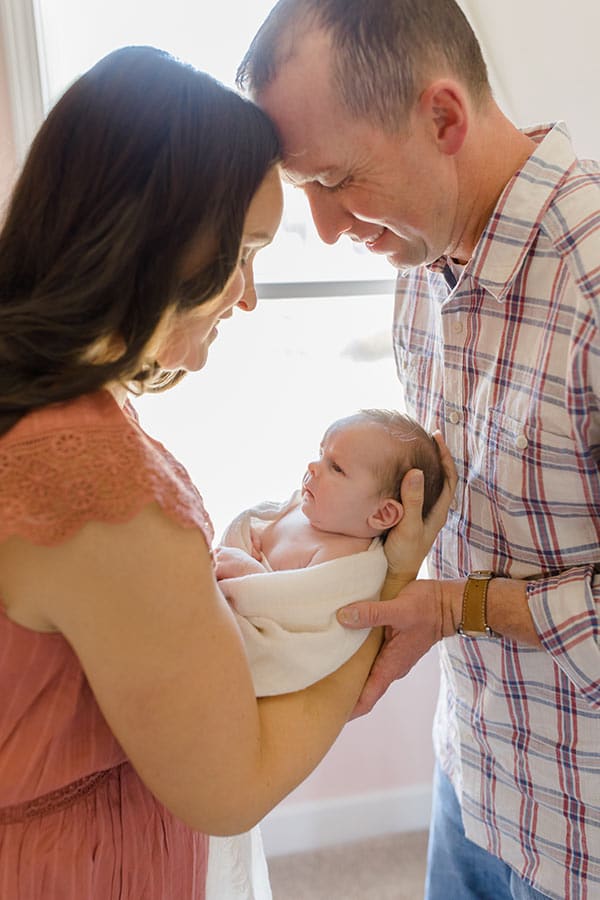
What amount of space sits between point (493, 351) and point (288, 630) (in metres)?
0.50

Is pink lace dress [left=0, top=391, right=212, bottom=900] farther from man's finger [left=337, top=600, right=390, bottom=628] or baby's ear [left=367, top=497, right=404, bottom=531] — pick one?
baby's ear [left=367, top=497, right=404, bottom=531]

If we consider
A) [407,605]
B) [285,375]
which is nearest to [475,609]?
[407,605]

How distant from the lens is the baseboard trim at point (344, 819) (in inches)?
92.9

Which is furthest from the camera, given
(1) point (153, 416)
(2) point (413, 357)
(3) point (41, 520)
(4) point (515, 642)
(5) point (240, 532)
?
(1) point (153, 416)

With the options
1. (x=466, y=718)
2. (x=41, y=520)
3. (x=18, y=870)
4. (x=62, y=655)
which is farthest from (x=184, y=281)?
(x=466, y=718)

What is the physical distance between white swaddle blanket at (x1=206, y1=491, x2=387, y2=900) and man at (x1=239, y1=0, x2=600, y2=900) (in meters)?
0.04

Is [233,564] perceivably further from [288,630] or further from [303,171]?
[303,171]

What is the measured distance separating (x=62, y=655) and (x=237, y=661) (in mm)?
179

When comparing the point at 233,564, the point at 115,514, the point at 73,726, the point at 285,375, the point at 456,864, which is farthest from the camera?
the point at 285,375

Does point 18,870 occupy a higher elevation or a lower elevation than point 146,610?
lower

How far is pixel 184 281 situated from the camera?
0.89 m

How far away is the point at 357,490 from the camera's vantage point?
51.2 inches

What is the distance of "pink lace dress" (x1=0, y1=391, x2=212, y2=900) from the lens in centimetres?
76

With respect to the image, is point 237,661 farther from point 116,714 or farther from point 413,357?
point 413,357
